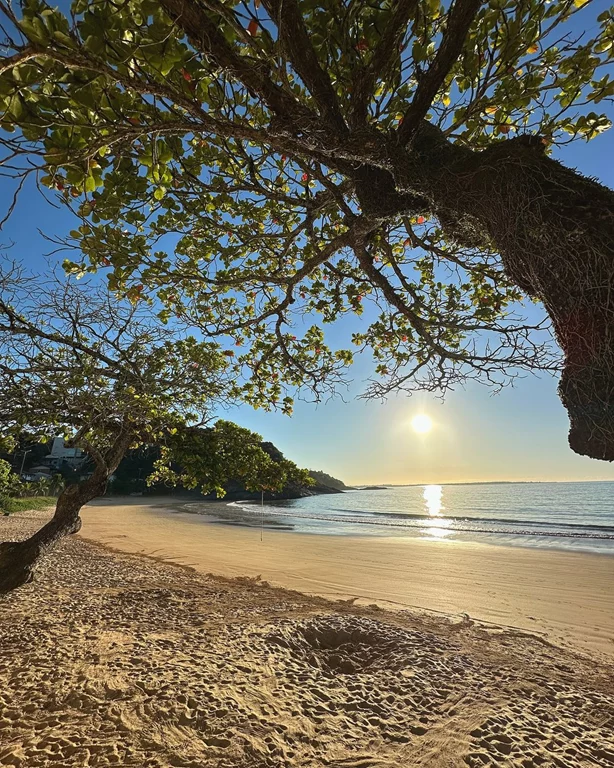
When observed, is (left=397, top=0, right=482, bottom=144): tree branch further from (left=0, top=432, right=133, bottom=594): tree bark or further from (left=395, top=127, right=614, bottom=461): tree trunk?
(left=0, top=432, right=133, bottom=594): tree bark

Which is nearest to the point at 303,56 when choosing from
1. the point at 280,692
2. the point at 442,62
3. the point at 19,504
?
the point at 442,62

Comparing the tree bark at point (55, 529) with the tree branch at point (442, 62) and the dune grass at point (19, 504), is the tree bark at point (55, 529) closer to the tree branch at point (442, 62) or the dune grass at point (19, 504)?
the tree branch at point (442, 62)

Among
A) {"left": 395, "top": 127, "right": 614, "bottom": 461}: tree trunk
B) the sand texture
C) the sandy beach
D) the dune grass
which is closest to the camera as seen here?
{"left": 395, "top": 127, "right": 614, "bottom": 461}: tree trunk

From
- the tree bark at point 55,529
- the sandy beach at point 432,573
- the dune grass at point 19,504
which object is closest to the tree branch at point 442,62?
the tree bark at point 55,529

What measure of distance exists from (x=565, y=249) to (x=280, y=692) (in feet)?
12.5

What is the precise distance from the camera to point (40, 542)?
627 cm

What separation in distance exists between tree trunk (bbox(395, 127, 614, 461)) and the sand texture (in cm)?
258

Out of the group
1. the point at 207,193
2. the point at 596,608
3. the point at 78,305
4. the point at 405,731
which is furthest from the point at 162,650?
the point at 596,608

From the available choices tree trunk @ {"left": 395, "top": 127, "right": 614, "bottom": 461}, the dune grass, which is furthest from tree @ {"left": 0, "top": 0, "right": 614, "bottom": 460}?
the dune grass

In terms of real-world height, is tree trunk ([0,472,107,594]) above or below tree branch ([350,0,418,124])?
below

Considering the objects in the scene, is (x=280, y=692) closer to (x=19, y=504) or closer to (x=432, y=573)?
(x=432, y=573)

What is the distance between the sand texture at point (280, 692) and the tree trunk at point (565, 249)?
2.58 m

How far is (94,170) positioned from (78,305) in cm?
316

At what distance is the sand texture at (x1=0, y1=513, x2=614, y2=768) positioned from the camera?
2660 millimetres
